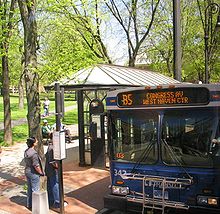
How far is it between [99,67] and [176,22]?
3.18m

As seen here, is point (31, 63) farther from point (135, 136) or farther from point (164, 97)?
point (164, 97)

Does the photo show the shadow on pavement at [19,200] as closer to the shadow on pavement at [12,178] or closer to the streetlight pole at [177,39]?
the shadow on pavement at [12,178]

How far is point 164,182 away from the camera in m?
7.11

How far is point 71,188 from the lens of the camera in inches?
430

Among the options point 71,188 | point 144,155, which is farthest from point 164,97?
point 71,188

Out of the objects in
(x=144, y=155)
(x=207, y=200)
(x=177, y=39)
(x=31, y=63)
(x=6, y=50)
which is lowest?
(x=207, y=200)

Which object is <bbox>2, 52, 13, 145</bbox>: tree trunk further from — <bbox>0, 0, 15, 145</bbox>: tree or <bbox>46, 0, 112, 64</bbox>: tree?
<bbox>46, 0, 112, 64</bbox>: tree

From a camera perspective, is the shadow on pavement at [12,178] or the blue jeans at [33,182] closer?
the blue jeans at [33,182]

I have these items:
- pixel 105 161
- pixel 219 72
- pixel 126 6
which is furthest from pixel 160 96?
pixel 219 72

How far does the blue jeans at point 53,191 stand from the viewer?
9.23 meters

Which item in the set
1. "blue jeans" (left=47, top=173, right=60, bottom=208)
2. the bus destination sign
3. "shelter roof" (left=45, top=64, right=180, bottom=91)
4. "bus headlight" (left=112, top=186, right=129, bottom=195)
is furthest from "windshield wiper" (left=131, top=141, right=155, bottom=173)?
"shelter roof" (left=45, top=64, right=180, bottom=91)

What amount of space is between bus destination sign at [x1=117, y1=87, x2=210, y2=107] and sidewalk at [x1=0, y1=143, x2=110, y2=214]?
2.94 meters

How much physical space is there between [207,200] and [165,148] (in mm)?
1255

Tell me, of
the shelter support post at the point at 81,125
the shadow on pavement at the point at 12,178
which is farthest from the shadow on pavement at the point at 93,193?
the shelter support post at the point at 81,125
